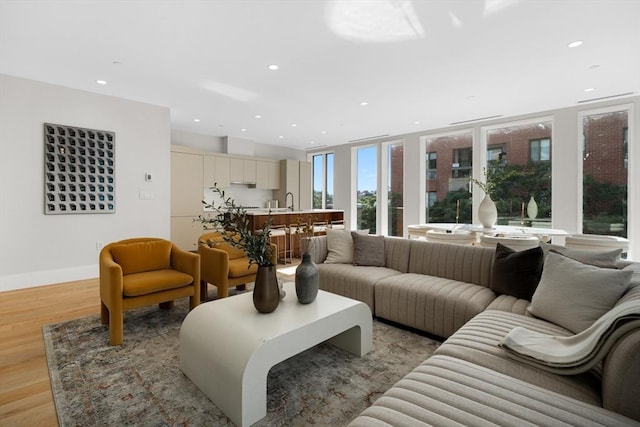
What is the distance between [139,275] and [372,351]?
2.25 m

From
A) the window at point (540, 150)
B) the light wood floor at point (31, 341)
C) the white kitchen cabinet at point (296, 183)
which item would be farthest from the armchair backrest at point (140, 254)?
the window at point (540, 150)

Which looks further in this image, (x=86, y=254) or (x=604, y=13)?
(x=86, y=254)

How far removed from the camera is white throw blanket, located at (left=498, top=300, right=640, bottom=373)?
4.04 feet

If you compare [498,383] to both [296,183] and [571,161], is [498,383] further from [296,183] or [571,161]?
[296,183]

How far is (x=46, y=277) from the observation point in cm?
423

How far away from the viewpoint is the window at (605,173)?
16.0 ft

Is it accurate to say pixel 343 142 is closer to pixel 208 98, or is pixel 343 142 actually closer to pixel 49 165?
pixel 208 98

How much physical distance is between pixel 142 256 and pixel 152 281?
510mm

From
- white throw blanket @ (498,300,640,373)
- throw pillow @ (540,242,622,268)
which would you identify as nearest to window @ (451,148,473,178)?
throw pillow @ (540,242,622,268)

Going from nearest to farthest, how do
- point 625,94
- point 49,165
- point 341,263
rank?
point 341,263 < point 49,165 < point 625,94

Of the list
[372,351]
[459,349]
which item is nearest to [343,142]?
[372,351]

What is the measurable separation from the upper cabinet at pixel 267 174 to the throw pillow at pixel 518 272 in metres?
6.42

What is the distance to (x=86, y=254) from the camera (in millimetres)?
4586

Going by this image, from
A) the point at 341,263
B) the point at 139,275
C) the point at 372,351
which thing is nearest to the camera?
the point at 372,351
